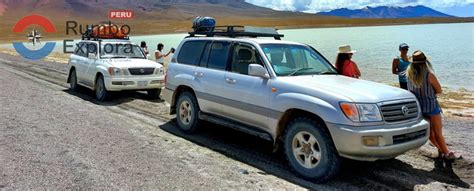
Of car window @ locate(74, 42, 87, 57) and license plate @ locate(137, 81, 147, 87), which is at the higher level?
car window @ locate(74, 42, 87, 57)

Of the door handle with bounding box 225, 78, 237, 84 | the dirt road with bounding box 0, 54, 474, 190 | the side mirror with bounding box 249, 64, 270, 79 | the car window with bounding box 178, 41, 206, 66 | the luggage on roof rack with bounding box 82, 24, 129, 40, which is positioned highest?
the luggage on roof rack with bounding box 82, 24, 129, 40

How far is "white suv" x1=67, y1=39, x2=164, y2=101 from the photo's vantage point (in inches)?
453

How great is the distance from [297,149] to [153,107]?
18.9 feet

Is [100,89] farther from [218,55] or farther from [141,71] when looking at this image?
[218,55]

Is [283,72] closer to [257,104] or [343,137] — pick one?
[257,104]

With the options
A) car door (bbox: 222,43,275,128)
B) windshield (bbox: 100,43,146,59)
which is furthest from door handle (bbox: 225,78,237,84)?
windshield (bbox: 100,43,146,59)

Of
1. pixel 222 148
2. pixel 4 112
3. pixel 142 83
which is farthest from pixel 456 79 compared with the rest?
pixel 4 112

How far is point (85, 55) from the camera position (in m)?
13.2

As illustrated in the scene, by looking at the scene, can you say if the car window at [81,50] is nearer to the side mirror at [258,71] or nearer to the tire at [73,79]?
the tire at [73,79]

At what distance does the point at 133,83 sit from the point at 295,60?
20.4 ft

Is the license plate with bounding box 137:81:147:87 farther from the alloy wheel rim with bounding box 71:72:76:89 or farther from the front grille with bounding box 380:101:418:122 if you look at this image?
the front grille with bounding box 380:101:418:122

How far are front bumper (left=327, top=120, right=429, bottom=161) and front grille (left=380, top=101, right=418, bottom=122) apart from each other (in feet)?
0.33

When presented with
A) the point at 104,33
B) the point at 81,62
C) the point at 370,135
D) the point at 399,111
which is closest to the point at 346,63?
the point at 399,111

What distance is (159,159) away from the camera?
6.20 meters
